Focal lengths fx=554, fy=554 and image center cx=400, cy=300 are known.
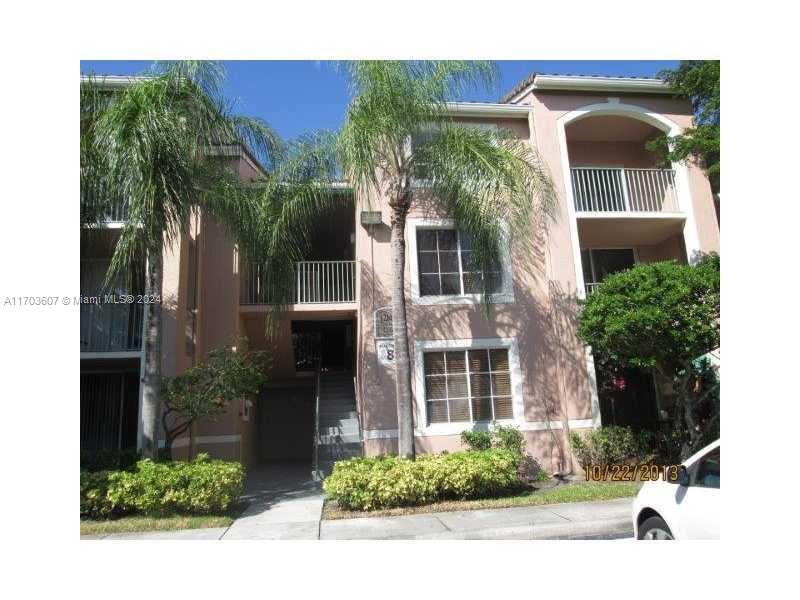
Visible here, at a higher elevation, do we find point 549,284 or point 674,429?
point 549,284

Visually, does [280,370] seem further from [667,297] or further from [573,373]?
[667,297]

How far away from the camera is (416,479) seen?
28.3 feet

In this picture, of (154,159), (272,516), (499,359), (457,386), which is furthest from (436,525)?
(154,159)

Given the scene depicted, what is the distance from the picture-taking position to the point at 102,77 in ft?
26.4

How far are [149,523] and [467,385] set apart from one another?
245 inches

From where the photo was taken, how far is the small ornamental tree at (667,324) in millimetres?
9469

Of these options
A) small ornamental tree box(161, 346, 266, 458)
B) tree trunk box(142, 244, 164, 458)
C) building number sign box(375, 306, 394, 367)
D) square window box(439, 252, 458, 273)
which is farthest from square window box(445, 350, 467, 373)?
tree trunk box(142, 244, 164, 458)

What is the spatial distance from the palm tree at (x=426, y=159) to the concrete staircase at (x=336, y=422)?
114 inches

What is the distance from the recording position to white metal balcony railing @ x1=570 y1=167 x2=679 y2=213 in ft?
41.3

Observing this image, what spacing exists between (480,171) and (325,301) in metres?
4.74

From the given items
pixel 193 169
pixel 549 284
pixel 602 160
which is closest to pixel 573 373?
pixel 549 284

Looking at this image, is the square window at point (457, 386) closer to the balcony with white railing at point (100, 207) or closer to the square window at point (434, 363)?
the square window at point (434, 363)

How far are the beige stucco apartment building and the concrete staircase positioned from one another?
0.04m

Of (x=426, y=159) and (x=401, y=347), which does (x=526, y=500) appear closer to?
(x=401, y=347)
